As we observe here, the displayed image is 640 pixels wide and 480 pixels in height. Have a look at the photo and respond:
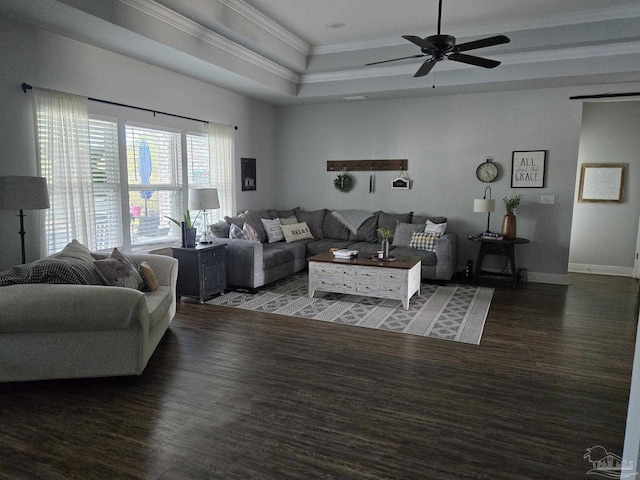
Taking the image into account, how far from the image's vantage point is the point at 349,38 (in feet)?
19.0

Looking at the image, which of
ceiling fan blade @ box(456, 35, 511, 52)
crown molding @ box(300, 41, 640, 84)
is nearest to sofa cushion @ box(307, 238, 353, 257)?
crown molding @ box(300, 41, 640, 84)

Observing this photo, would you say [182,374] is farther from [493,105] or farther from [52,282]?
[493,105]

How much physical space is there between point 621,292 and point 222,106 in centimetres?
610

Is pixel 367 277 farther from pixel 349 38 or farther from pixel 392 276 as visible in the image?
pixel 349 38

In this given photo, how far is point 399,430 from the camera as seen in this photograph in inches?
100

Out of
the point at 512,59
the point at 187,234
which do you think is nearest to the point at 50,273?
the point at 187,234

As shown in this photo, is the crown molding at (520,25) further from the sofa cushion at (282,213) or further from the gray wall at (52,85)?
the sofa cushion at (282,213)

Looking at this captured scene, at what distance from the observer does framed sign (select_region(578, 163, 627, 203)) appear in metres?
6.92

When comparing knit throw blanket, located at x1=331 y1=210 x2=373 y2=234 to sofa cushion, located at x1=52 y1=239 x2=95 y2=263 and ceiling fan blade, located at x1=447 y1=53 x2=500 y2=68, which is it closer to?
ceiling fan blade, located at x1=447 y1=53 x2=500 y2=68

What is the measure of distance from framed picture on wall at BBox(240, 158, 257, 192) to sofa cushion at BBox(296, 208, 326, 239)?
95cm

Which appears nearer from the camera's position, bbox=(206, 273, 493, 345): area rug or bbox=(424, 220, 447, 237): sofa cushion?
bbox=(206, 273, 493, 345): area rug

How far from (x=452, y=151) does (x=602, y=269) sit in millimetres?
3196

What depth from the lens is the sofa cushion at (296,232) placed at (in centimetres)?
685

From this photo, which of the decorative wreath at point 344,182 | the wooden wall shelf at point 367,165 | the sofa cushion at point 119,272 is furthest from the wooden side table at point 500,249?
the sofa cushion at point 119,272
